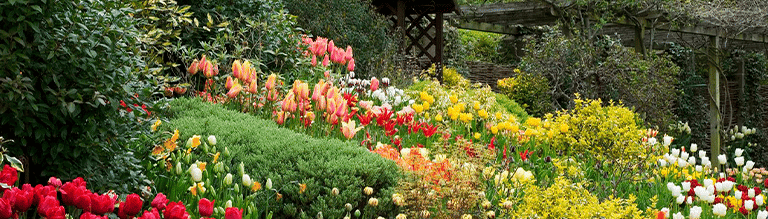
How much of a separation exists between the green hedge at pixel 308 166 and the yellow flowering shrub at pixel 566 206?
73 cm

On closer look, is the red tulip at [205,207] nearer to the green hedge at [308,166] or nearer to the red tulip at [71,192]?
the red tulip at [71,192]

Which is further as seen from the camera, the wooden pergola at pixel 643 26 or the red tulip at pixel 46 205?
the wooden pergola at pixel 643 26

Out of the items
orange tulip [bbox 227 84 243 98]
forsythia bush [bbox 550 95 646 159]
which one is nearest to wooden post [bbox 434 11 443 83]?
Answer: forsythia bush [bbox 550 95 646 159]

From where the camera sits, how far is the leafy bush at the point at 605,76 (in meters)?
10.4

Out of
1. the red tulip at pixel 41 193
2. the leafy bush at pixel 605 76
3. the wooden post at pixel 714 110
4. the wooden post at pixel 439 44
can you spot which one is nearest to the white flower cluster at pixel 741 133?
the wooden post at pixel 714 110

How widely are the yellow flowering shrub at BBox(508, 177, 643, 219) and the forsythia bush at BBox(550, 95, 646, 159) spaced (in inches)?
54.9

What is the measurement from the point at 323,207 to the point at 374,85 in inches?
107

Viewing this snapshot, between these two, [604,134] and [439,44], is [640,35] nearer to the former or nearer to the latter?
[439,44]

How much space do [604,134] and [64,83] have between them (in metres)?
3.26

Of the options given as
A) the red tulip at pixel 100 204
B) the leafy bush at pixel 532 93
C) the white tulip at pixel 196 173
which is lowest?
the leafy bush at pixel 532 93

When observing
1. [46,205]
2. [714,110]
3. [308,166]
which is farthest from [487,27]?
[46,205]

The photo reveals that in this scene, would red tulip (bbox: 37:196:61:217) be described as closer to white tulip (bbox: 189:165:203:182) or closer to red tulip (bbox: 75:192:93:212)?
red tulip (bbox: 75:192:93:212)

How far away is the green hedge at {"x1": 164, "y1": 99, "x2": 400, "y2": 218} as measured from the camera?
12.0 feet

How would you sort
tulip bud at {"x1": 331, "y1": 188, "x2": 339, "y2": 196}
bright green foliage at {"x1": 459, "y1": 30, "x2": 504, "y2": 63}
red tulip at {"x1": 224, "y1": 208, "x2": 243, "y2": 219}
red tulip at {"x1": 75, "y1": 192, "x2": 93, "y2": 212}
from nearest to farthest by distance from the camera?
red tulip at {"x1": 75, "y1": 192, "x2": 93, "y2": 212} < red tulip at {"x1": 224, "y1": 208, "x2": 243, "y2": 219} < tulip bud at {"x1": 331, "y1": 188, "x2": 339, "y2": 196} < bright green foliage at {"x1": 459, "y1": 30, "x2": 504, "y2": 63}
